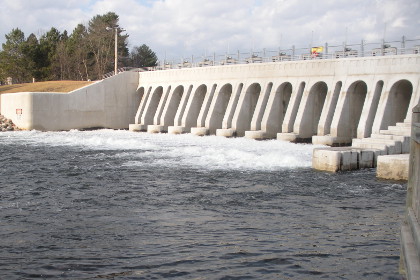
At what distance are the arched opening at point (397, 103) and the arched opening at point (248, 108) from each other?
1362 centimetres

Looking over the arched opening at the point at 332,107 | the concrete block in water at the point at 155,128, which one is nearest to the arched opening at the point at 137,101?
the concrete block in water at the point at 155,128

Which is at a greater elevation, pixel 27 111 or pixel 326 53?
pixel 326 53

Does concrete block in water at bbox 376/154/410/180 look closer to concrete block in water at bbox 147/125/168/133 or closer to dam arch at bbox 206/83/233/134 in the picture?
dam arch at bbox 206/83/233/134

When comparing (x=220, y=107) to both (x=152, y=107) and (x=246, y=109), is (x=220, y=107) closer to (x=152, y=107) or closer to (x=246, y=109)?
(x=246, y=109)

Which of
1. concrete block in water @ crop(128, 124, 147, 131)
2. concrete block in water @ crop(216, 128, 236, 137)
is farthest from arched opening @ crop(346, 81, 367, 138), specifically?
concrete block in water @ crop(128, 124, 147, 131)

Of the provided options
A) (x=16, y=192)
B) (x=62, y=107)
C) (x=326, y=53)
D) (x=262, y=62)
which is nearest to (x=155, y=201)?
(x=16, y=192)

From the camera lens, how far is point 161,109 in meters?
53.2

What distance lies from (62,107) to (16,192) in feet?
109

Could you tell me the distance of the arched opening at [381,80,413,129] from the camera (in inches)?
1265

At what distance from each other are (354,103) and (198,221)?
2566 cm

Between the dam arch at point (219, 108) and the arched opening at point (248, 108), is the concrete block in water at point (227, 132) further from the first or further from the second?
the dam arch at point (219, 108)

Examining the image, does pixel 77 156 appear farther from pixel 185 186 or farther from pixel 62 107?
pixel 62 107

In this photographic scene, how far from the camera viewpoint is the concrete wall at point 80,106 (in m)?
49.0

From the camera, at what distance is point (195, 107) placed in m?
50.1
